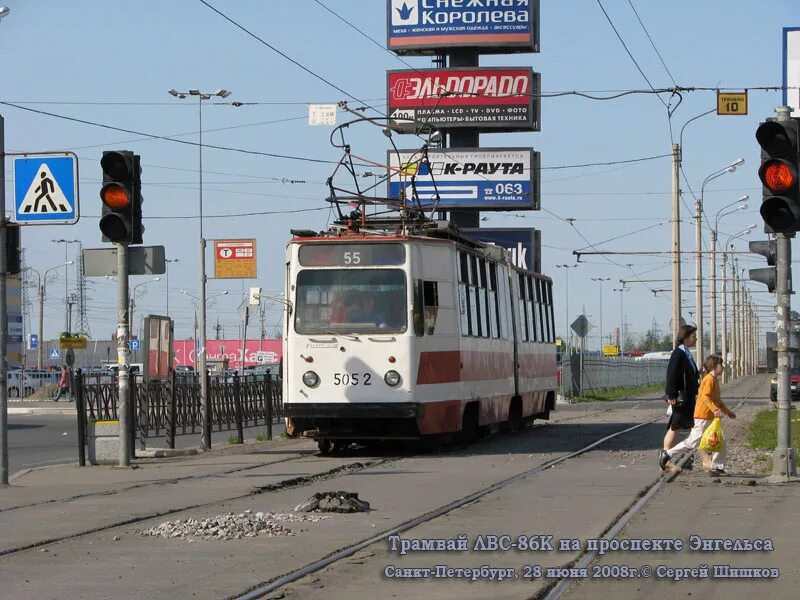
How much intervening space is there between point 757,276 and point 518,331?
994cm

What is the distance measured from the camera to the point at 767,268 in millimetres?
16641

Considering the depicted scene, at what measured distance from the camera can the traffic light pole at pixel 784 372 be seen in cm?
1562

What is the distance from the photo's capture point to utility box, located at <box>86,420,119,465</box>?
19516mm

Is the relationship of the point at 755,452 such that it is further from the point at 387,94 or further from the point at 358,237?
the point at 387,94

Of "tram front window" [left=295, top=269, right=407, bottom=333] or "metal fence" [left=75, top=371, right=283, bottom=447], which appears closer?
"tram front window" [left=295, top=269, right=407, bottom=333]

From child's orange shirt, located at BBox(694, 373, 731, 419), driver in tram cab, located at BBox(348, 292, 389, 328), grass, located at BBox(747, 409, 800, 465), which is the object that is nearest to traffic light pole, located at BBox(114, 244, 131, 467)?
driver in tram cab, located at BBox(348, 292, 389, 328)

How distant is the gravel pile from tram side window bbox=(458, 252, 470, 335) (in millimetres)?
10033

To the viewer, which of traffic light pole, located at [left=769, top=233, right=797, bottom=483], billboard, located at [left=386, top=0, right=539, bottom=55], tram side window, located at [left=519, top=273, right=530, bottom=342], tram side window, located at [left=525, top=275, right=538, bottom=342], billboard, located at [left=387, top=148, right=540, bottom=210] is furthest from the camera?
billboard, located at [left=387, top=148, right=540, bottom=210]

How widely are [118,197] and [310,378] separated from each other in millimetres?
4240

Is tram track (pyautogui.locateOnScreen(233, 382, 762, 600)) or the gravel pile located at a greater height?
the gravel pile

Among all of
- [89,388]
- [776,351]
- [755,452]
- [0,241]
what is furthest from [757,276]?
[89,388]

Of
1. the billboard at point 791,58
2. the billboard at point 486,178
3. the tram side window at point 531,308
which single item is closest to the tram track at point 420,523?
the tram side window at point 531,308

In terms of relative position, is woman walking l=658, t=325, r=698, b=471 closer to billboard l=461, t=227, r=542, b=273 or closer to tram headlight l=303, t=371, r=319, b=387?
tram headlight l=303, t=371, r=319, b=387

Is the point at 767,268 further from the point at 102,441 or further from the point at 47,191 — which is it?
the point at 102,441
